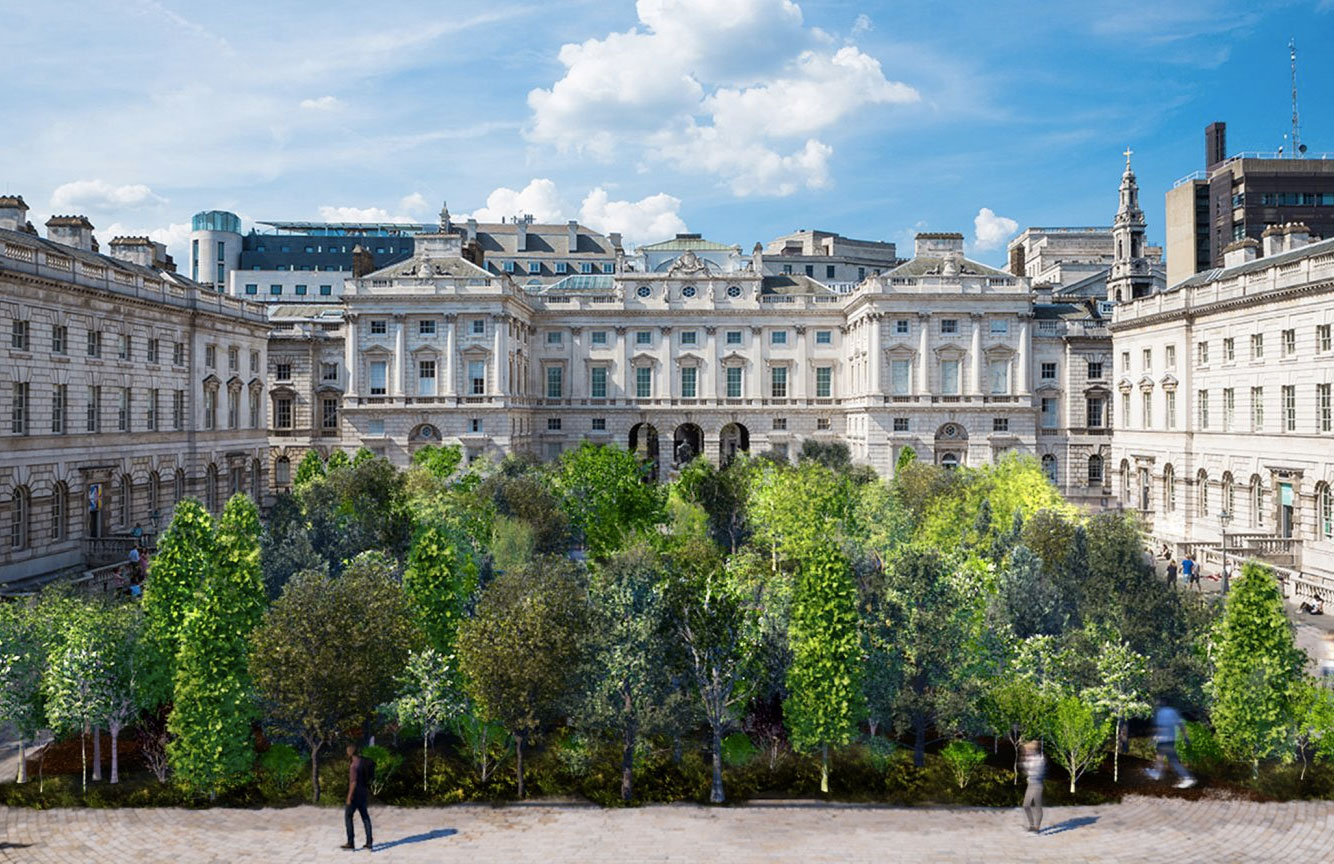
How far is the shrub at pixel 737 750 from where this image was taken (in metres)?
24.4

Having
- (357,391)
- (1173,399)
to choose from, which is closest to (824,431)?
(1173,399)

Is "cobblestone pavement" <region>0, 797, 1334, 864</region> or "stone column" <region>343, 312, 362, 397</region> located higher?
"stone column" <region>343, 312, 362, 397</region>

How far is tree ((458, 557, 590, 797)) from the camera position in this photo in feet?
73.7

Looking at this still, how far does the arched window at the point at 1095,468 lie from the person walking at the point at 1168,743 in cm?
5404

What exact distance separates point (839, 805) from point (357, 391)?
2414 inches

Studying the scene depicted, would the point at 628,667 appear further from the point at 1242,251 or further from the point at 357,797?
the point at 1242,251

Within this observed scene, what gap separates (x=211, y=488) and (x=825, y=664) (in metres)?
46.6

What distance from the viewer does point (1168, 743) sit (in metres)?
26.2

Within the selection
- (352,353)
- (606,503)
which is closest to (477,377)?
(352,353)

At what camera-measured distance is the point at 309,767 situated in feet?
79.8

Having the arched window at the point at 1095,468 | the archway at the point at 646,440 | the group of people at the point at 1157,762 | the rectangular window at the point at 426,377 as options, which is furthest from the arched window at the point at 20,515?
the arched window at the point at 1095,468

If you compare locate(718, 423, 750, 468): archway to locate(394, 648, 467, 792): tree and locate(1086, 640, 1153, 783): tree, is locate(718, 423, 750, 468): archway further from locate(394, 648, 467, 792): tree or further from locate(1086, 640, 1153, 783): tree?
locate(394, 648, 467, 792): tree

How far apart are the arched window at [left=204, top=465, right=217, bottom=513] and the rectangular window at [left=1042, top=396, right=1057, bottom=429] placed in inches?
2283

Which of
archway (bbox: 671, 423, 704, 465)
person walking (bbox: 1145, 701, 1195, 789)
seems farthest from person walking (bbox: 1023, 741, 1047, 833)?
archway (bbox: 671, 423, 704, 465)
